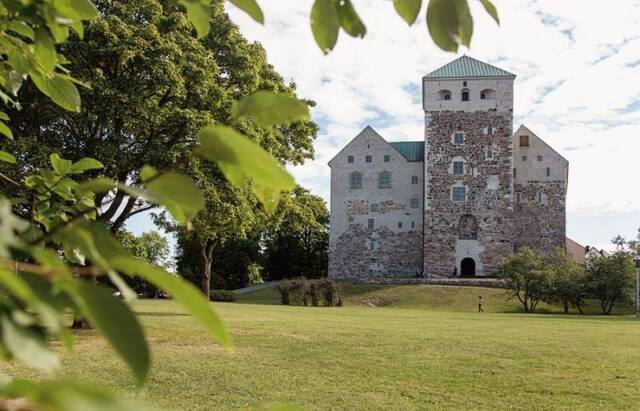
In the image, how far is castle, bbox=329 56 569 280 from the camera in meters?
42.6

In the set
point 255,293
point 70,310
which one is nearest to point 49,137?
point 70,310

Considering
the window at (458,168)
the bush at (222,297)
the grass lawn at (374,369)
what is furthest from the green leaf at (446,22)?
the window at (458,168)

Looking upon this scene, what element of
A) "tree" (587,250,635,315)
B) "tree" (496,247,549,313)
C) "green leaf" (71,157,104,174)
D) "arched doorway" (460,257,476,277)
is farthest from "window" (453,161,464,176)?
"green leaf" (71,157,104,174)

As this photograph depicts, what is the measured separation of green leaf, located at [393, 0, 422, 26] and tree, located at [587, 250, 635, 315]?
36.4 metres

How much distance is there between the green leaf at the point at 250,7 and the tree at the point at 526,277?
1355 inches

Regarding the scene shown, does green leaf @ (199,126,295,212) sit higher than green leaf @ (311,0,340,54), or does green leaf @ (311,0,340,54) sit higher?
green leaf @ (311,0,340,54)

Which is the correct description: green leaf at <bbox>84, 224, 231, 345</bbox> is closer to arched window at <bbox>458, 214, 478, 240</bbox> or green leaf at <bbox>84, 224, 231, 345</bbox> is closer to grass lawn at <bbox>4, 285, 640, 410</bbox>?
grass lawn at <bbox>4, 285, 640, 410</bbox>

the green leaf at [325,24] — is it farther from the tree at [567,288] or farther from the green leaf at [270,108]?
the tree at [567,288]

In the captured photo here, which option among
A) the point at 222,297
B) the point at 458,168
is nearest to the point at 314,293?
the point at 222,297

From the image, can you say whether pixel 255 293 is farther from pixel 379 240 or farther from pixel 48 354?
pixel 48 354

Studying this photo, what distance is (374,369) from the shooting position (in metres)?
9.01

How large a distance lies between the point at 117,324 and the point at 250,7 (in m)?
0.58

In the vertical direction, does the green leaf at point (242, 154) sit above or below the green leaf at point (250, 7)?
below

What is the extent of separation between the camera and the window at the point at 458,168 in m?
43.1
